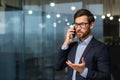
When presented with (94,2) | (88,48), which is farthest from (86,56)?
(94,2)

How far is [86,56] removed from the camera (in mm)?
2586

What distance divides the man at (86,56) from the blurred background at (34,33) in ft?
10.2

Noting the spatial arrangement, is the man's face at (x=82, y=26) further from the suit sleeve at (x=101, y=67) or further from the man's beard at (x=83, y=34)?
the suit sleeve at (x=101, y=67)

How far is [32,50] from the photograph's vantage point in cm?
614

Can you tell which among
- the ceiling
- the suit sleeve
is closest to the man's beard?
the suit sleeve

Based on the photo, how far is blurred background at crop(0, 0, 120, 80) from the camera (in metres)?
5.87

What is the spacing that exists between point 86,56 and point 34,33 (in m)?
3.55

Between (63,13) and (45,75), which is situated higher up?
(63,13)

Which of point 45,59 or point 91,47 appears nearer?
point 91,47

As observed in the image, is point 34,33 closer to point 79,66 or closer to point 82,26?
point 82,26

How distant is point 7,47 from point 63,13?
1.14 meters

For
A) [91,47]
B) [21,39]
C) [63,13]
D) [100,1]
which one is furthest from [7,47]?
[91,47]

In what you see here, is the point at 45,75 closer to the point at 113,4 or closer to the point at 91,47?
the point at 113,4

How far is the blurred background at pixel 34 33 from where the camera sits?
19.3ft
